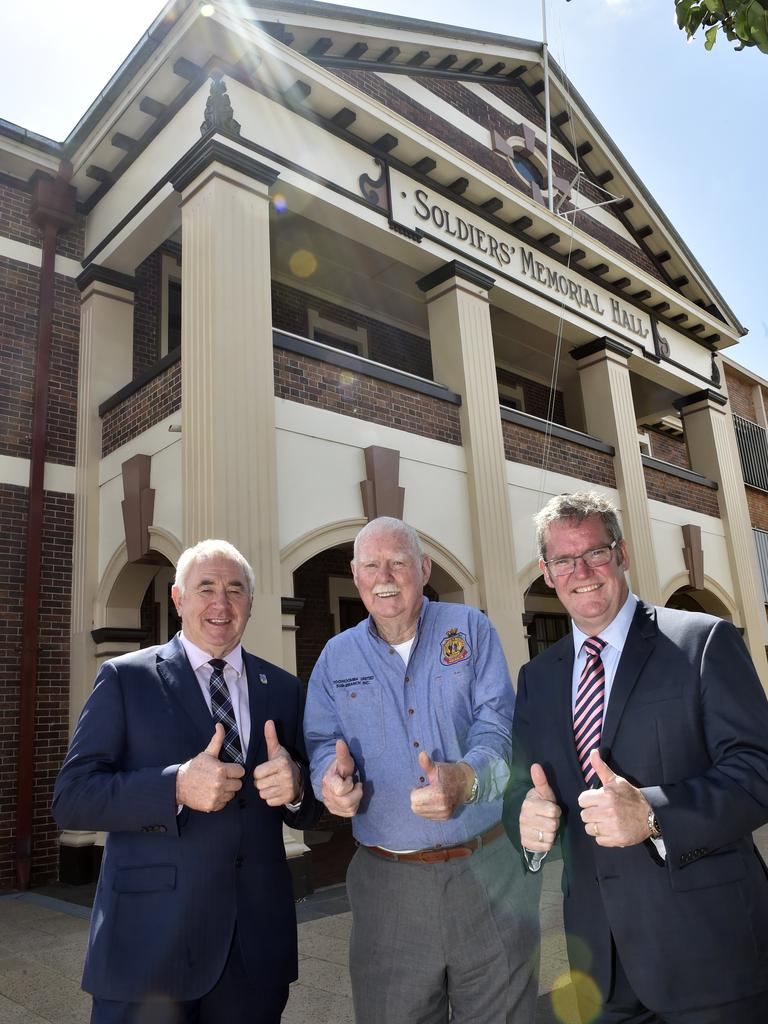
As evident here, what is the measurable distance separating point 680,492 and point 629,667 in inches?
440

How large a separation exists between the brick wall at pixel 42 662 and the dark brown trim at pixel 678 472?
813 cm

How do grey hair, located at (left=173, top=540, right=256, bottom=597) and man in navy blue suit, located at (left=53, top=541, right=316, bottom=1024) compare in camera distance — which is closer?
man in navy blue suit, located at (left=53, top=541, right=316, bottom=1024)

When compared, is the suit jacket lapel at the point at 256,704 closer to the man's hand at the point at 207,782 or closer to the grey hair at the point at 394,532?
the man's hand at the point at 207,782

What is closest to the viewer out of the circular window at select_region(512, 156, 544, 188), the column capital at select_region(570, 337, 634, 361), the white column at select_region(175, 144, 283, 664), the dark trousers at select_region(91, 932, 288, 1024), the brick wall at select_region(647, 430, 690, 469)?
the dark trousers at select_region(91, 932, 288, 1024)

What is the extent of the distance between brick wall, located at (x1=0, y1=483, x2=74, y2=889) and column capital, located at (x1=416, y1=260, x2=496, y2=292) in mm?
4781

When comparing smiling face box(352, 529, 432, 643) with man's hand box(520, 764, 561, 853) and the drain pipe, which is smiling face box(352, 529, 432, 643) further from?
the drain pipe

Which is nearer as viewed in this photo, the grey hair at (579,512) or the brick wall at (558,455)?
the grey hair at (579,512)

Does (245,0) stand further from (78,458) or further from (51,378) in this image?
(78,458)

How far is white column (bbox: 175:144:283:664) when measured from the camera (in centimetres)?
640

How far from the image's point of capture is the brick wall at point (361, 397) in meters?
7.35

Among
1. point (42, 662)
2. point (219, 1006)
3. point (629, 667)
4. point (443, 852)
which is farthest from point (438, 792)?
point (42, 662)

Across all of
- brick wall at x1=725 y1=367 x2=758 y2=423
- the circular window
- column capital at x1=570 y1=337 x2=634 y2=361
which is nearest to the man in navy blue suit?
column capital at x1=570 y1=337 x2=634 y2=361

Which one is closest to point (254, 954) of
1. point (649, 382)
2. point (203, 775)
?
point (203, 775)

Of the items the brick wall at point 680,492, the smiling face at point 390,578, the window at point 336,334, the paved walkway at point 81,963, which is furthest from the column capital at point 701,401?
the smiling face at point 390,578
